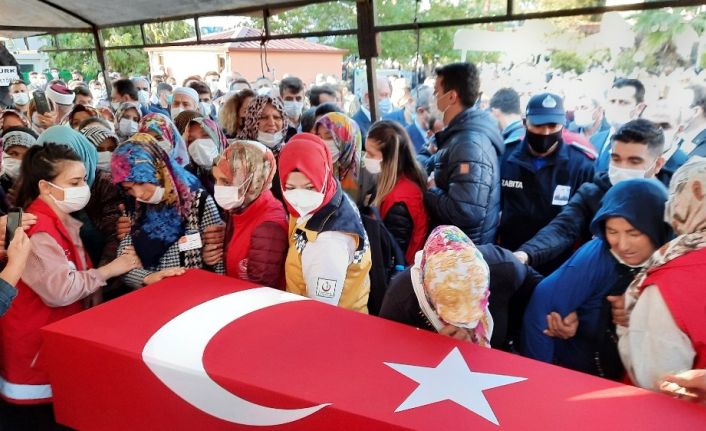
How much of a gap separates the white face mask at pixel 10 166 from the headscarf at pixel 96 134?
1.43ft

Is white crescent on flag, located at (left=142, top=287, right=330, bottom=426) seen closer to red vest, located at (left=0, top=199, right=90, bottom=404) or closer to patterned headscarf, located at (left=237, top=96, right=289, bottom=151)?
red vest, located at (left=0, top=199, right=90, bottom=404)

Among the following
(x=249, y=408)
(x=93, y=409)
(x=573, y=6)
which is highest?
(x=573, y=6)

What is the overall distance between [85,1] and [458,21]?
4410 mm

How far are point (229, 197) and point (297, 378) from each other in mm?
1052

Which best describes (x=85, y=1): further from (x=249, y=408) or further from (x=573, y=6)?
(x=249, y=408)

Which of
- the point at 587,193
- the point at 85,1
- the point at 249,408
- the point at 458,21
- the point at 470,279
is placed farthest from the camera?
the point at 85,1

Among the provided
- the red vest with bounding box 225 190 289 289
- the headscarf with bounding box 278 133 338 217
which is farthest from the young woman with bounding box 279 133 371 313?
the red vest with bounding box 225 190 289 289

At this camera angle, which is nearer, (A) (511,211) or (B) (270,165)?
(B) (270,165)

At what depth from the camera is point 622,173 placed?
2277 millimetres

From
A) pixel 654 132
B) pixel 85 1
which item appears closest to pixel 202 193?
pixel 654 132

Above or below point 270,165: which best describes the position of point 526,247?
below

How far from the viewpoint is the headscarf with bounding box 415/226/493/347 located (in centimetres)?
147

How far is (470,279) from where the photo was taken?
1474 millimetres

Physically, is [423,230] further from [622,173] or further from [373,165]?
[622,173]
